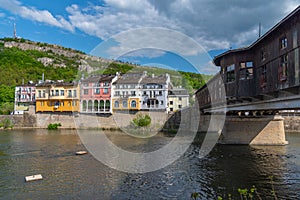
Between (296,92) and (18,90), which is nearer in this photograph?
(296,92)

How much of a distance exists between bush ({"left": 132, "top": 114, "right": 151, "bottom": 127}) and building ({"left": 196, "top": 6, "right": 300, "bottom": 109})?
89.0 feet

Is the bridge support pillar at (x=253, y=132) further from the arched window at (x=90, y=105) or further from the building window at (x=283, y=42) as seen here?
the arched window at (x=90, y=105)

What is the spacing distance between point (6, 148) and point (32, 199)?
18660 millimetres

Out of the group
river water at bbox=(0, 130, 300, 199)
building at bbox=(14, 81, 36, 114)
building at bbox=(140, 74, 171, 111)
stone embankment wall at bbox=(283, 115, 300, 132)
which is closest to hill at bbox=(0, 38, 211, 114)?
building at bbox=(14, 81, 36, 114)

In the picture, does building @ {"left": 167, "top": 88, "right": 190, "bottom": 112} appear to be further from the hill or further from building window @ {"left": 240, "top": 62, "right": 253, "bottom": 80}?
building window @ {"left": 240, "top": 62, "right": 253, "bottom": 80}

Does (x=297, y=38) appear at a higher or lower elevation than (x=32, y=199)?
higher

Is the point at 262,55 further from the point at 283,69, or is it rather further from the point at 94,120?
the point at 94,120

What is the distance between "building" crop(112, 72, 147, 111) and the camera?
55.8m

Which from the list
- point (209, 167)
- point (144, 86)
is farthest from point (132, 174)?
point (144, 86)

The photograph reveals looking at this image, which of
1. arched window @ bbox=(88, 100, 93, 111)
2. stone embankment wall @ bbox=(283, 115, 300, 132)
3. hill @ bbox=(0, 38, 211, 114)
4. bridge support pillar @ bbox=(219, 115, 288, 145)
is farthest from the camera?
hill @ bbox=(0, 38, 211, 114)

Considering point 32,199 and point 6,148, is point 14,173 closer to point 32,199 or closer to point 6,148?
point 32,199

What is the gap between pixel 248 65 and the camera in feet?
65.2

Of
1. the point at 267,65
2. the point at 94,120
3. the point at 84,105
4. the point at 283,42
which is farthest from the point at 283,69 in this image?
the point at 84,105

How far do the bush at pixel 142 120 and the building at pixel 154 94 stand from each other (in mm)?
3534
